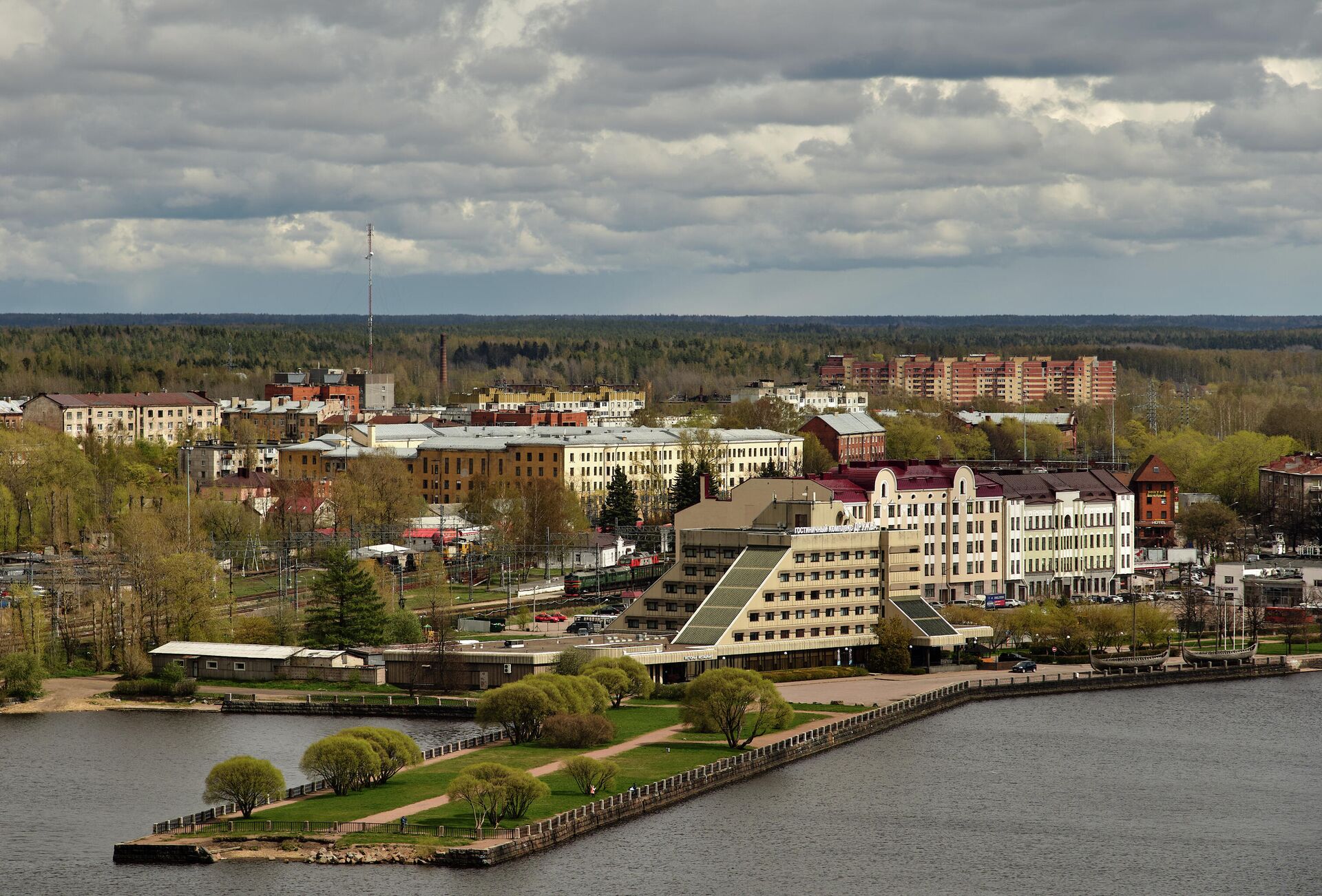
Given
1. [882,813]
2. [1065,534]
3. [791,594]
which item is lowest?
[882,813]

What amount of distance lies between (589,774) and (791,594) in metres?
26.2

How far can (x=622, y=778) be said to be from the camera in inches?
Result: 2296

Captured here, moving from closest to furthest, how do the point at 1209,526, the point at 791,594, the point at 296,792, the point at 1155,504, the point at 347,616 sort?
the point at 296,792
the point at 791,594
the point at 347,616
the point at 1209,526
the point at 1155,504

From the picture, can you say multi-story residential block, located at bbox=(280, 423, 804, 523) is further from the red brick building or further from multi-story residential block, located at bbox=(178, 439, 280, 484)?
the red brick building

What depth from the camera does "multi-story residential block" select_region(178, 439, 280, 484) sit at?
15175 cm

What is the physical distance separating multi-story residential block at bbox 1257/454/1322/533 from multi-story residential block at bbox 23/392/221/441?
263ft

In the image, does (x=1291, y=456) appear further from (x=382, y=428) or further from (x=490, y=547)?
(x=382, y=428)

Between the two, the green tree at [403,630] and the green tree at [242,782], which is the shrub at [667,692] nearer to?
the green tree at [403,630]

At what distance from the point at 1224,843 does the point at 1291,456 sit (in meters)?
86.6

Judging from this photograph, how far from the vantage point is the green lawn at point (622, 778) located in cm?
5334

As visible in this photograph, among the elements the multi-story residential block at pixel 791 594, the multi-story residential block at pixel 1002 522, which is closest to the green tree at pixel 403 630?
the multi-story residential block at pixel 791 594

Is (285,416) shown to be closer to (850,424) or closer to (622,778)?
(850,424)

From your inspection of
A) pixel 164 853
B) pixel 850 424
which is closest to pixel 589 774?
pixel 164 853

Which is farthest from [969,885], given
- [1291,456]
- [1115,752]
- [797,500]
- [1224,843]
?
[1291,456]
